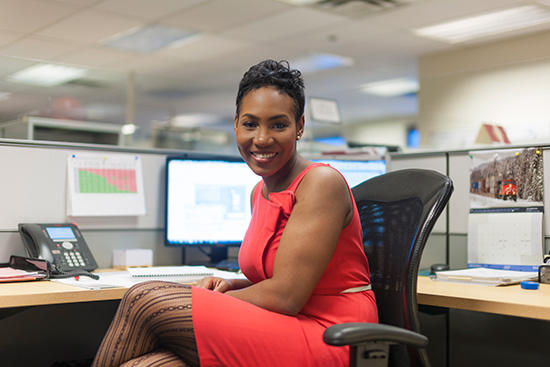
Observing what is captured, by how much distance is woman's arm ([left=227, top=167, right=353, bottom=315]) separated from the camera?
1.16 m

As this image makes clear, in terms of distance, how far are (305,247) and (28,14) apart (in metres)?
4.46

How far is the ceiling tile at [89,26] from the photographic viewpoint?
192 inches

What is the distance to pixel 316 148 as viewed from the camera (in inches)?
123

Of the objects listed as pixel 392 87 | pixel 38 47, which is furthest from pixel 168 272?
pixel 392 87

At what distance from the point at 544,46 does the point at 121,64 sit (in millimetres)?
4475

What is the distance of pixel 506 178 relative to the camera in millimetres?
1869

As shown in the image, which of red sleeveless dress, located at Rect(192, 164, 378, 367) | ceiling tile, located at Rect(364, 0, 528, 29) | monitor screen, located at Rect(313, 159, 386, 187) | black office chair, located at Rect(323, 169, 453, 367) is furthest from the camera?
ceiling tile, located at Rect(364, 0, 528, 29)

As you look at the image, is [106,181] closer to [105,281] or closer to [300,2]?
[105,281]

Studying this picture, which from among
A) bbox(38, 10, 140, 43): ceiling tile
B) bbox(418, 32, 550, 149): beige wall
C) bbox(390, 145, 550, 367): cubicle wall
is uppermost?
bbox(38, 10, 140, 43): ceiling tile

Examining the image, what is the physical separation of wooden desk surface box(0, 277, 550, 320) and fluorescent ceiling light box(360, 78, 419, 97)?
608cm

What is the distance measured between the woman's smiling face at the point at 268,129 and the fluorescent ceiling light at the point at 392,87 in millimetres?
6199

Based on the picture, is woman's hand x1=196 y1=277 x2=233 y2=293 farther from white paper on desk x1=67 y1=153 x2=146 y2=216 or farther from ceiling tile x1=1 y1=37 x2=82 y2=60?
ceiling tile x1=1 y1=37 x2=82 y2=60

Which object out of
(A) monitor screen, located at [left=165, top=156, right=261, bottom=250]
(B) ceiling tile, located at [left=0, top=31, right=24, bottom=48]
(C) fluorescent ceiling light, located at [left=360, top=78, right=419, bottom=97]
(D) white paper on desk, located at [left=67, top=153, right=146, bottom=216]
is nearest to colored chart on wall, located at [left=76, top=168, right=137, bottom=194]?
(D) white paper on desk, located at [left=67, top=153, right=146, bottom=216]

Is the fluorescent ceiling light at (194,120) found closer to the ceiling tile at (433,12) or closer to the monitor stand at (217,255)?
the ceiling tile at (433,12)
